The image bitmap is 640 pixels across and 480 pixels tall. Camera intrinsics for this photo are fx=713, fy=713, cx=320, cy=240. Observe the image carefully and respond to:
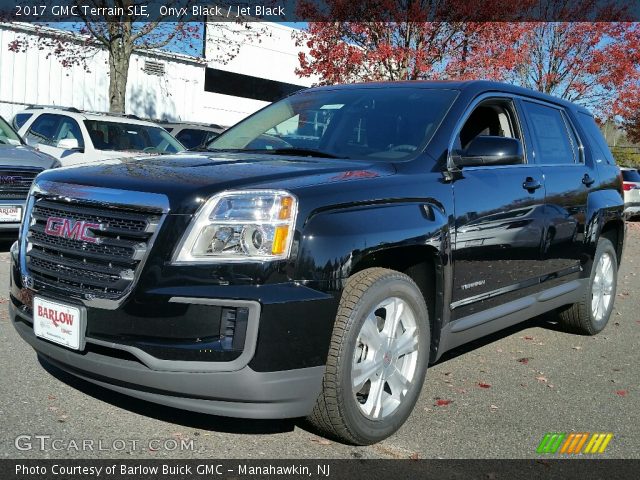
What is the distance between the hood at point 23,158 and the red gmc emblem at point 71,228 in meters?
5.64

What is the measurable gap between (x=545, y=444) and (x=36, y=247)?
2.72 metres

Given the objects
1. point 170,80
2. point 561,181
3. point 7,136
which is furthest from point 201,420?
point 170,80

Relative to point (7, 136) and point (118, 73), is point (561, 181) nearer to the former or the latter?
point (7, 136)

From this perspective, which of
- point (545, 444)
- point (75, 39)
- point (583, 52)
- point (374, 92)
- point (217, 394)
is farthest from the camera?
point (583, 52)

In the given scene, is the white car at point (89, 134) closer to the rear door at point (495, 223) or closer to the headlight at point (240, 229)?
the rear door at point (495, 223)

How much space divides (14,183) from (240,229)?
637 centimetres

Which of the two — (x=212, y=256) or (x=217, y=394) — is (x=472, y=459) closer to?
(x=217, y=394)

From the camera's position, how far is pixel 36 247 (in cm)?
346

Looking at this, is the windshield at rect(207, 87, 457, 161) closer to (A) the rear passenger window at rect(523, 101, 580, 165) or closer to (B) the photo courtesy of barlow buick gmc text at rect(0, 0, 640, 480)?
(B) the photo courtesy of barlow buick gmc text at rect(0, 0, 640, 480)

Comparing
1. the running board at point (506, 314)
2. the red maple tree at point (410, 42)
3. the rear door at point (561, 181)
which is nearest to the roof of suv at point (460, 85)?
the rear door at point (561, 181)

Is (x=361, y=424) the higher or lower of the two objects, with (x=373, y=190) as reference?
lower

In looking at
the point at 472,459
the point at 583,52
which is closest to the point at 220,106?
the point at 583,52

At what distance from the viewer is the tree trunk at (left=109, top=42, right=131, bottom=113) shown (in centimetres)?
1689

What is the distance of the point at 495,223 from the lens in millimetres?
4129
